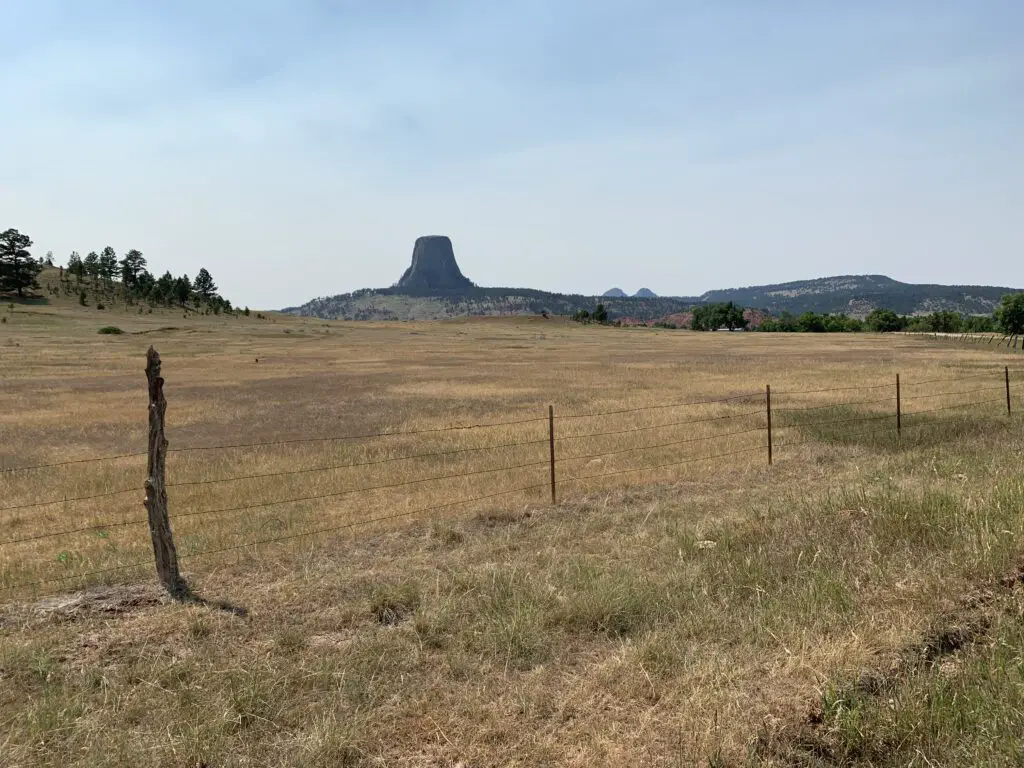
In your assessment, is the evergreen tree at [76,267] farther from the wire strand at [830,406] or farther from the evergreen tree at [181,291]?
the wire strand at [830,406]

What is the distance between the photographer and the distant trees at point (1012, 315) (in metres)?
90.2

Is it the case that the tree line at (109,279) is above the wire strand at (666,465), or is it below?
above

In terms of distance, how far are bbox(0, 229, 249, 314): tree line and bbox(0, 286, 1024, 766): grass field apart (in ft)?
476

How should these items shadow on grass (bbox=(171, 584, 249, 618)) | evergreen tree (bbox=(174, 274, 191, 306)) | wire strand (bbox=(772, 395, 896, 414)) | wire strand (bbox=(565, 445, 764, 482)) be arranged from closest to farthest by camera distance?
shadow on grass (bbox=(171, 584, 249, 618)) < wire strand (bbox=(565, 445, 764, 482)) < wire strand (bbox=(772, 395, 896, 414)) < evergreen tree (bbox=(174, 274, 191, 306))

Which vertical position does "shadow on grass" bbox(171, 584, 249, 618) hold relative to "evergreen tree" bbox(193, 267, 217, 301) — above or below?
below

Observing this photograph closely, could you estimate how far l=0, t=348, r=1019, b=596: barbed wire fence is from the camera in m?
9.35

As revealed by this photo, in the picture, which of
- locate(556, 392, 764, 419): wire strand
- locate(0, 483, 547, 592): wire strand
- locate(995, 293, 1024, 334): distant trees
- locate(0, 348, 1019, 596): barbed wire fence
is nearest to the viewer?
locate(0, 483, 547, 592): wire strand

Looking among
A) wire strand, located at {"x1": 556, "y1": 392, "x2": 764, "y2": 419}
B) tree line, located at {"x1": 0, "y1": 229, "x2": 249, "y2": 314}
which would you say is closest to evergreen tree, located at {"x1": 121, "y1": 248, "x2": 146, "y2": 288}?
tree line, located at {"x1": 0, "y1": 229, "x2": 249, "y2": 314}

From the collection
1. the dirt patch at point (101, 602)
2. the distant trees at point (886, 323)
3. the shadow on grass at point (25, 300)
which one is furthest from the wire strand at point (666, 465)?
the distant trees at point (886, 323)

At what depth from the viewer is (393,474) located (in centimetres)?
1549

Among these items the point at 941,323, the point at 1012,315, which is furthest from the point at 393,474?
the point at 941,323

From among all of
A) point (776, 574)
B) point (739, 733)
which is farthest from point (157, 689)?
point (776, 574)

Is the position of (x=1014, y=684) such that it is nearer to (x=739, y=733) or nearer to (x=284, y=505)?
(x=739, y=733)

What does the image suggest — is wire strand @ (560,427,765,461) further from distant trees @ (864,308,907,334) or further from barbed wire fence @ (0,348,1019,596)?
distant trees @ (864,308,907,334)
